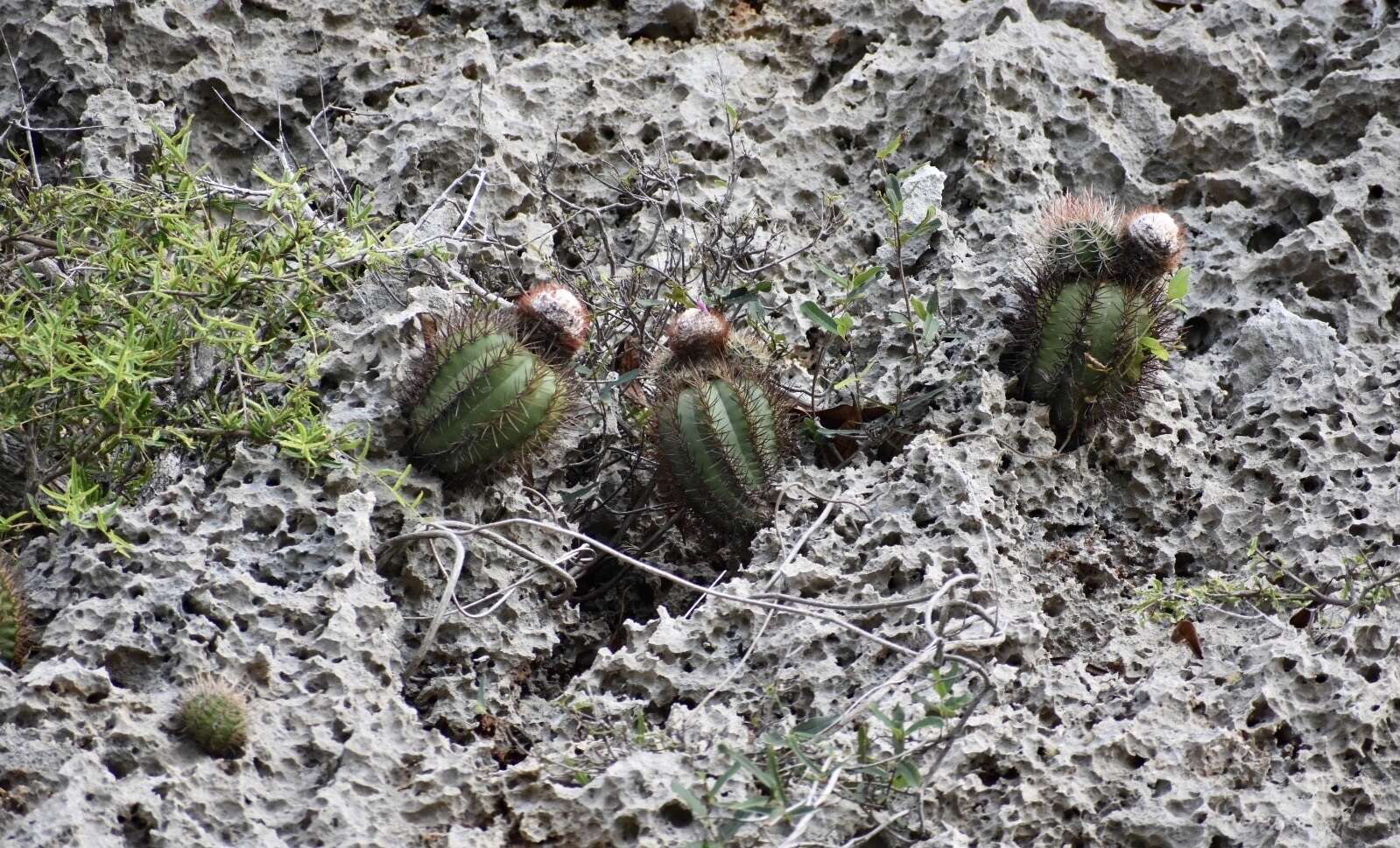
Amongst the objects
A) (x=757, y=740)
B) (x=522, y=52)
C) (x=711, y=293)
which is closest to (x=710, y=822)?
(x=757, y=740)

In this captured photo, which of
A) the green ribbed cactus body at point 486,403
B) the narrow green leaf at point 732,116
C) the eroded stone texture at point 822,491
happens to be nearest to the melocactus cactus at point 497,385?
the green ribbed cactus body at point 486,403

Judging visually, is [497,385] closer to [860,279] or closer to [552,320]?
[552,320]

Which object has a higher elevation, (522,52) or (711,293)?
(522,52)

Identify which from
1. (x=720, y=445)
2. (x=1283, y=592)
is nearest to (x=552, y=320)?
(x=720, y=445)

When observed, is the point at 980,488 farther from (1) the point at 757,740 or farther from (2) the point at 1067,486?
(1) the point at 757,740

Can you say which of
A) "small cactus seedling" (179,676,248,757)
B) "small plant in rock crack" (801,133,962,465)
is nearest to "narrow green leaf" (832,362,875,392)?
"small plant in rock crack" (801,133,962,465)

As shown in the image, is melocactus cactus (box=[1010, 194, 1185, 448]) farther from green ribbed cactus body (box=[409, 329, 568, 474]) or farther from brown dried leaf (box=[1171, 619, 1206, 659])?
green ribbed cactus body (box=[409, 329, 568, 474])

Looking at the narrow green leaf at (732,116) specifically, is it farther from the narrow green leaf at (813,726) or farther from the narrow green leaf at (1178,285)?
the narrow green leaf at (813,726)
